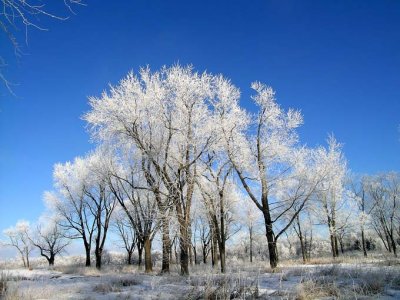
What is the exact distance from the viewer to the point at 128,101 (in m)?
16.1

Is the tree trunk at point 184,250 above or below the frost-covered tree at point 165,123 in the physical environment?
below

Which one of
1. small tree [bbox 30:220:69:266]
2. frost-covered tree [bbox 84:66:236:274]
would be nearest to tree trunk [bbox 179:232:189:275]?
frost-covered tree [bbox 84:66:236:274]

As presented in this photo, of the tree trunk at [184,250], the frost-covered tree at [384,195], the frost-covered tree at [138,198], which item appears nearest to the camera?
the tree trunk at [184,250]

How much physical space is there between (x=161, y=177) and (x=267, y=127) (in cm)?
650

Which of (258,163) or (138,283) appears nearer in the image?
(138,283)

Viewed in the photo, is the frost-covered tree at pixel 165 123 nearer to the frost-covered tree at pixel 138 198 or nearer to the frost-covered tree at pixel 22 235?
the frost-covered tree at pixel 138 198

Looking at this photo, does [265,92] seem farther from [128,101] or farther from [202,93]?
[128,101]

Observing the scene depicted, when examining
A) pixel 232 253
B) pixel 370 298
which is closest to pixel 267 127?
pixel 370 298

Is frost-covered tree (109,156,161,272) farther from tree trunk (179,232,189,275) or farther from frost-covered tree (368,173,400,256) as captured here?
frost-covered tree (368,173,400,256)

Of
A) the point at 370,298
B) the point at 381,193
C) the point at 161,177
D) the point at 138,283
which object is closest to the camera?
the point at 370,298

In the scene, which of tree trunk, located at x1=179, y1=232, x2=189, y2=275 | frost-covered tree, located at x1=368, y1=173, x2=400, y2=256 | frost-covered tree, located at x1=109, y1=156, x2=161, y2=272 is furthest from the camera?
frost-covered tree, located at x1=368, y1=173, x2=400, y2=256

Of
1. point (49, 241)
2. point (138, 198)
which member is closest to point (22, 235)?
point (49, 241)

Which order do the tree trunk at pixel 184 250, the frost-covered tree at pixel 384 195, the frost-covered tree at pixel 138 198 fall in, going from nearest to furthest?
the tree trunk at pixel 184 250
the frost-covered tree at pixel 138 198
the frost-covered tree at pixel 384 195

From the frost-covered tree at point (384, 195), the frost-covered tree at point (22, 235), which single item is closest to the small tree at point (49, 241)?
the frost-covered tree at point (22, 235)
